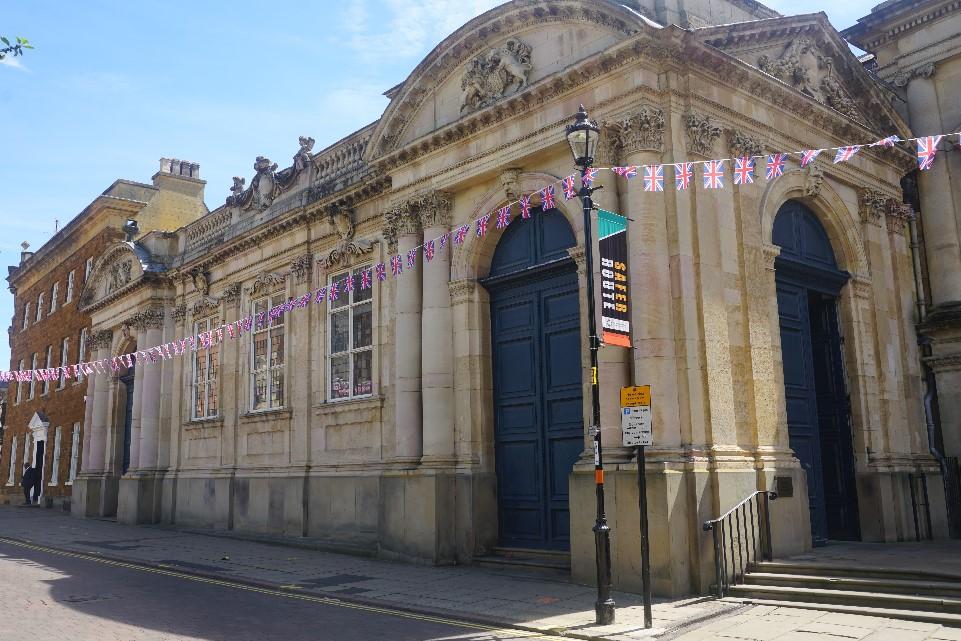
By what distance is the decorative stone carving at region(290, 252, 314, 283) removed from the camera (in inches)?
793

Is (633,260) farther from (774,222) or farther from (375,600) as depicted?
(375,600)

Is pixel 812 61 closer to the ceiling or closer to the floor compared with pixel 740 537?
closer to the ceiling

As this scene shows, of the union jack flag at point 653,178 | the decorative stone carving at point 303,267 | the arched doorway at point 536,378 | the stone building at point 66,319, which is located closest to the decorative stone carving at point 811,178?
the union jack flag at point 653,178

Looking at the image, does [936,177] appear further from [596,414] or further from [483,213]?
[596,414]

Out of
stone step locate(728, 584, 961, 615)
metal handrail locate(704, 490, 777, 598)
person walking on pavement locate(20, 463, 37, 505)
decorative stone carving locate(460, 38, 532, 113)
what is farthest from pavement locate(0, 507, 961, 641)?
person walking on pavement locate(20, 463, 37, 505)

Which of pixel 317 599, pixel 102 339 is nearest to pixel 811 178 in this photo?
pixel 317 599

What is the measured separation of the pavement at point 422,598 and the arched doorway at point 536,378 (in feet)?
3.99

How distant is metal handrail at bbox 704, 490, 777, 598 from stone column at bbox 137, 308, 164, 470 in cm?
1833

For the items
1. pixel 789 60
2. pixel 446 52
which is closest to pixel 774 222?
pixel 789 60

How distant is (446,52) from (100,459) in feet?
63.3

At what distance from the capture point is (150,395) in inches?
987

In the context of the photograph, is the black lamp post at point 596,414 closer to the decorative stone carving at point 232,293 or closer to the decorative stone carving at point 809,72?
the decorative stone carving at point 809,72

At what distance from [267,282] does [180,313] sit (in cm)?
530

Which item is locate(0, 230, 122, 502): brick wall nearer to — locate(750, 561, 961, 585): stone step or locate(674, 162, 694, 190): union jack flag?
locate(674, 162, 694, 190): union jack flag
